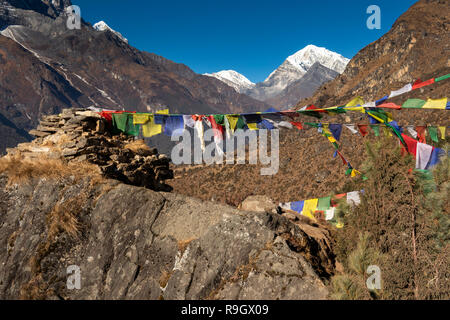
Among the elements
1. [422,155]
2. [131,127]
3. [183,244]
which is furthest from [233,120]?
[422,155]

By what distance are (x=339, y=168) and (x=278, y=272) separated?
43.2 meters

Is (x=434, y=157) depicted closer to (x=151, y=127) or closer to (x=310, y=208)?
(x=151, y=127)

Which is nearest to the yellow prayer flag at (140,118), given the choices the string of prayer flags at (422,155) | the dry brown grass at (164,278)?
the dry brown grass at (164,278)

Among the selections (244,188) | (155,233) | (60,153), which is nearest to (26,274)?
(155,233)

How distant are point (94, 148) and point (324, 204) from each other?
480 inches

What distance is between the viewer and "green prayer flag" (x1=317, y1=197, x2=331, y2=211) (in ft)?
51.7

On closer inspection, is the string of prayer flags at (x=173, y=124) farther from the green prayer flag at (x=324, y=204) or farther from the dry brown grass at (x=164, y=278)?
the green prayer flag at (x=324, y=204)

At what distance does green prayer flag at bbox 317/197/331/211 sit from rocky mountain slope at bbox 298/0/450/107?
5718 cm

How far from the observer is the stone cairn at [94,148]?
8242mm

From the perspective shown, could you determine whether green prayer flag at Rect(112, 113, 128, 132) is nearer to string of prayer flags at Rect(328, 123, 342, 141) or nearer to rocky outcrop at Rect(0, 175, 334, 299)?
rocky outcrop at Rect(0, 175, 334, 299)

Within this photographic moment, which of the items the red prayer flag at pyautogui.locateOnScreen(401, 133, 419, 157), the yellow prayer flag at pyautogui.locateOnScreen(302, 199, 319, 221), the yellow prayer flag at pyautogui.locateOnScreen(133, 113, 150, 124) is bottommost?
the yellow prayer flag at pyautogui.locateOnScreen(302, 199, 319, 221)

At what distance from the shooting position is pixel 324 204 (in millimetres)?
15938

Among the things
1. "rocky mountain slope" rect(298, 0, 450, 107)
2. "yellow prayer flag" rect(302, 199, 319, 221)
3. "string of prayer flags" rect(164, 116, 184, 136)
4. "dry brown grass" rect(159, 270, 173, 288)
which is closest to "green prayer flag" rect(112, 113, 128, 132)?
"string of prayer flags" rect(164, 116, 184, 136)

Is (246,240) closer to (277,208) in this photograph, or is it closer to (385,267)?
(385,267)
